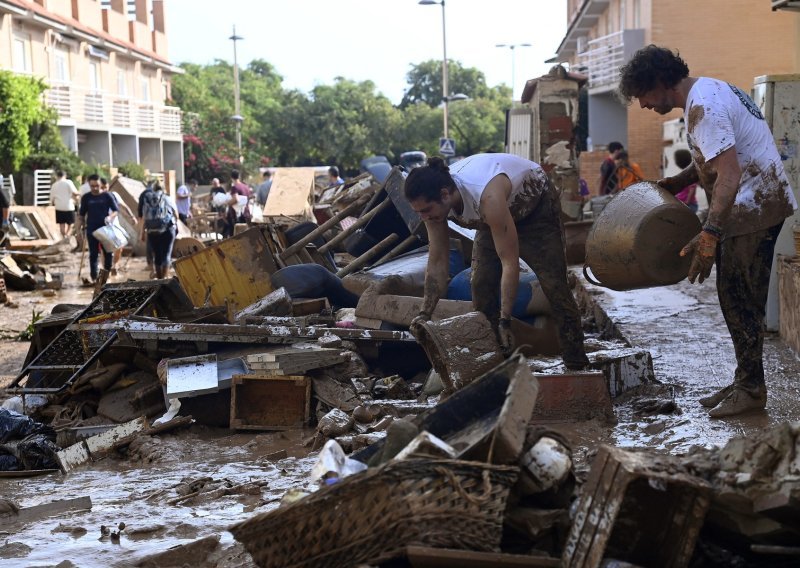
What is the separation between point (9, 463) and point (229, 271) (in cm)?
401

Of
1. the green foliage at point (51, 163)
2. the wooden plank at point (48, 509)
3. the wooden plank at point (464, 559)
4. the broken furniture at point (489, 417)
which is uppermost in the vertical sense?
the green foliage at point (51, 163)

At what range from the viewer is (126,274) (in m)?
19.0

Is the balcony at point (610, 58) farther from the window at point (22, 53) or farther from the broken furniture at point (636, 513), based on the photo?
the broken furniture at point (636, 513)

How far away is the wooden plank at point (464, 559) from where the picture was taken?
10.5 feet

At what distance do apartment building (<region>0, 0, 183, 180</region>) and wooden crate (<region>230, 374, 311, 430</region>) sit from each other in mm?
30708

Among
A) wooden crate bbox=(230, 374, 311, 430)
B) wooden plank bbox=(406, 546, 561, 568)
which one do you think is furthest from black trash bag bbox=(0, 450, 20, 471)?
wooden plank bbox=(406, 546, 561, 568)

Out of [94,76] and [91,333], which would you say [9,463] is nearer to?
[91,333]

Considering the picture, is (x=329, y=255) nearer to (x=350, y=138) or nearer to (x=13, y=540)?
(x=13, y=540)

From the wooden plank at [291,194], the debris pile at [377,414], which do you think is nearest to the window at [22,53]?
the wooden plank at [291,194]

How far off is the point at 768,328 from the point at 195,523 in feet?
15.2

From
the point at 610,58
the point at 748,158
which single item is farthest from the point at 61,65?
the point at 748,158

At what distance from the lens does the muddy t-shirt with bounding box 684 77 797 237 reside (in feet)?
16.3

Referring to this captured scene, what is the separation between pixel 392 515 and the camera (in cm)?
325

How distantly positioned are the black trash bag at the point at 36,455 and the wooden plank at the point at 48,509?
103 centimetres
